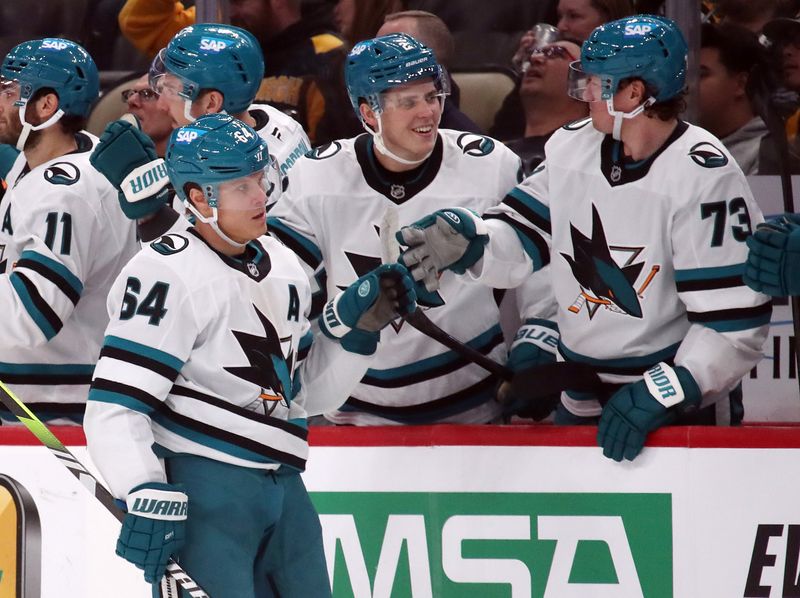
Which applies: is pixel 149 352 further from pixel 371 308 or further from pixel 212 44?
pixel 212 44

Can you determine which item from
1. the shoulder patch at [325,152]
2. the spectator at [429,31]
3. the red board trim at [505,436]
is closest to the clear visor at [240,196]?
the red board trim at [505,436]

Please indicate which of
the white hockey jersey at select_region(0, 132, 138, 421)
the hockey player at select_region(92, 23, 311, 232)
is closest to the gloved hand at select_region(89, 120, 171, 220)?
the hockey player at select_region(92, 23, 311, 232)

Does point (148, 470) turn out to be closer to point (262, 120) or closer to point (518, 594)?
point (518, 594)

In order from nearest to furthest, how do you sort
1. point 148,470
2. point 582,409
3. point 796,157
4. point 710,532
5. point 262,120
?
point 148,470, point 710,532, point 582,409, point 262,120, point 796,157

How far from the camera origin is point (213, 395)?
8.60 feet

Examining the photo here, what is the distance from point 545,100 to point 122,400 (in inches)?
82.0

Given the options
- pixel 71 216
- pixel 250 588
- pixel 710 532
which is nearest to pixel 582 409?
pixel 710 532

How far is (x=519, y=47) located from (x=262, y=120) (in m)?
0.95

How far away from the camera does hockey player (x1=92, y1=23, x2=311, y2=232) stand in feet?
11.2

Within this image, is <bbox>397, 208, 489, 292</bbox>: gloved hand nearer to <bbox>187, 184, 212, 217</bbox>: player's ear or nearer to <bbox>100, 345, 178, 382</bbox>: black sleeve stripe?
<bbox>187, 184, 212, 217</bbox>: player's ear

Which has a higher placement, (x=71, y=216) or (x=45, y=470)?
(x=71, y=216)

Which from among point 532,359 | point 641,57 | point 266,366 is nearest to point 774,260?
point 641,57

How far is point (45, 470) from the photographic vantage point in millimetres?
3225

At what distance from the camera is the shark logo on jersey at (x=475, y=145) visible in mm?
3480
